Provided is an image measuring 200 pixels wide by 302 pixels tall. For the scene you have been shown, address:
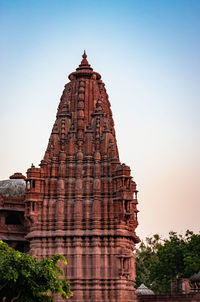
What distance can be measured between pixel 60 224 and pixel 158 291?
103 ft

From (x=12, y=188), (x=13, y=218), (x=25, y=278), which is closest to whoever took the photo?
(x=25, y=278)

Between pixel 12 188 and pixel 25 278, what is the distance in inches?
694

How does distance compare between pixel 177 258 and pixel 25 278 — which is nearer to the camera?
pixel 25 278

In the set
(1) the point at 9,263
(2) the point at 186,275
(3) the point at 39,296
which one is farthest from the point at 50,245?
(2) the point at 186,275

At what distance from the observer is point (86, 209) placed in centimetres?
3045

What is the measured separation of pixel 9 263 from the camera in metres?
19.8

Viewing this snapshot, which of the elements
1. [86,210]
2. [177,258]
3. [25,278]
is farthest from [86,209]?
[177,258]

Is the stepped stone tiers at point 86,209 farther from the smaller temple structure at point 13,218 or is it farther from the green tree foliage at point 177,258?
the green tree foliage at point 177,258

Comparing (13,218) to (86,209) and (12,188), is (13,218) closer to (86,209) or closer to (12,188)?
(12,188)

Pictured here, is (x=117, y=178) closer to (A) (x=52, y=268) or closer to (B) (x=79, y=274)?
(B) (x=79, y=274)

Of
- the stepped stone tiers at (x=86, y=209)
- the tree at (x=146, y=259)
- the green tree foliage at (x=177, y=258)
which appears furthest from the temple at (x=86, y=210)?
the tree at (x=146, y=259)

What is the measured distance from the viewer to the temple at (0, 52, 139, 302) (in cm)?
2891

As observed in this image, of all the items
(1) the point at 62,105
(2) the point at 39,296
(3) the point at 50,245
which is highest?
(1) the point at 62,105

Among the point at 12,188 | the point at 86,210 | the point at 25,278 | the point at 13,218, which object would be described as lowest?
the point at 25,278
